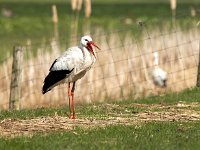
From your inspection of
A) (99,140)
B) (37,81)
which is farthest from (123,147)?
(37,81)

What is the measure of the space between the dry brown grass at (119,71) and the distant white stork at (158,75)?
0.45ft

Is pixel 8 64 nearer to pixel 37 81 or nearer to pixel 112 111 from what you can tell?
pixel 37 81

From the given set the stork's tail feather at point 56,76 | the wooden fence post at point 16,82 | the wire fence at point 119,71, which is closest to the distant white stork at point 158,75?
the wire fence at point 119,71

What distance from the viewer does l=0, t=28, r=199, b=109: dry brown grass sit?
1816 centimetres

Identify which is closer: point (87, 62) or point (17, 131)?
point (17, 131)

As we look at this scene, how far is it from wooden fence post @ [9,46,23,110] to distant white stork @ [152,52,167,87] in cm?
384

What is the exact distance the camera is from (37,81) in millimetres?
18281

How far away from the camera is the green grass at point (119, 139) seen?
1048cm

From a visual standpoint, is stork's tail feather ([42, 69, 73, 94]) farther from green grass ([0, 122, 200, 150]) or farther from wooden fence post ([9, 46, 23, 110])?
wooden fence post ([9, 46, 23, 110])

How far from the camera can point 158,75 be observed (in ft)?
61.4

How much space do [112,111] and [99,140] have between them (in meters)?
3.13

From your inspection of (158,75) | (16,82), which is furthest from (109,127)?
(158,75)

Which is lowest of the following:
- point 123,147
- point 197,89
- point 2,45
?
point 123,147

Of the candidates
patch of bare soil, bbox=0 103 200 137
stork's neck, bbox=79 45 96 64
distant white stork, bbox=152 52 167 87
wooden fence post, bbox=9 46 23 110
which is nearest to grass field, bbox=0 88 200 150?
patch of bare soil, bbox=0 103 200 137
